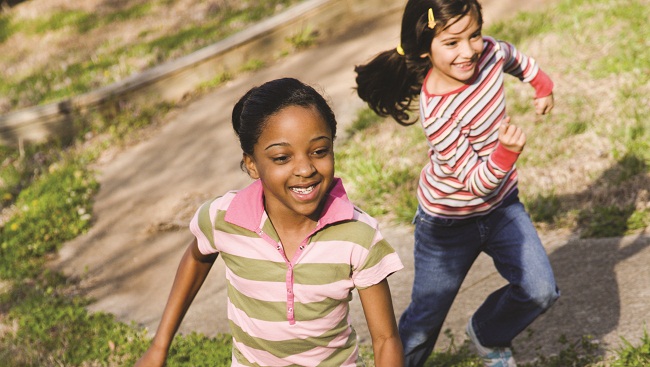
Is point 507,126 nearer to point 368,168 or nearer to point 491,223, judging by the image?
point 491,223

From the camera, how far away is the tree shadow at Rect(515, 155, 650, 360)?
14.1 ft

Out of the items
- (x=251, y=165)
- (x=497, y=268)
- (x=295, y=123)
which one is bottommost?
(x=497, y=268)

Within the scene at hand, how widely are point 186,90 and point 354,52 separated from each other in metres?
2.07

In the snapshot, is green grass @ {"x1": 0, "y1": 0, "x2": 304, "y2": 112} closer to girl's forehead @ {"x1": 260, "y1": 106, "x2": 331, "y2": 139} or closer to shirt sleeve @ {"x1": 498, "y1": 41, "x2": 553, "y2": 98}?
shirt sleeve @ {"x1": 498, "y1": 41, "x2": 553, "y2": 98}

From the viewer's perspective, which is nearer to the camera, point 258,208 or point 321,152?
point 321,152

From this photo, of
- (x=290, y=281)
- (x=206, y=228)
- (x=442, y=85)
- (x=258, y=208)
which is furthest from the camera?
(x=442, y=85)

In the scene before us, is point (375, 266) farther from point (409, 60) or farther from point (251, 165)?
point (409, 60)

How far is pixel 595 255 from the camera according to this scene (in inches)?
197

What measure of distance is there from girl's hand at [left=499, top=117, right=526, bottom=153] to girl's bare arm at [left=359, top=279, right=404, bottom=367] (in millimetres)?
853

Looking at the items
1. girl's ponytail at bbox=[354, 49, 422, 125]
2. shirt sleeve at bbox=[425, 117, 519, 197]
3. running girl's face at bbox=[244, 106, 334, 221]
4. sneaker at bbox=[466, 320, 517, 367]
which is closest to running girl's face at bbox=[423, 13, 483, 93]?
shirt sleeve at bbox=[425, 117, 519, 197]

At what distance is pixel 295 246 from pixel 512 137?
39.1 inches

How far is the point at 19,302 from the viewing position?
5984 millimetres

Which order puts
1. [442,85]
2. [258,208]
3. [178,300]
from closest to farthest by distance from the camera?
[258,208] → [178,300] → [442,85]

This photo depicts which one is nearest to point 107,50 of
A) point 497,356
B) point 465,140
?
point 465,140
